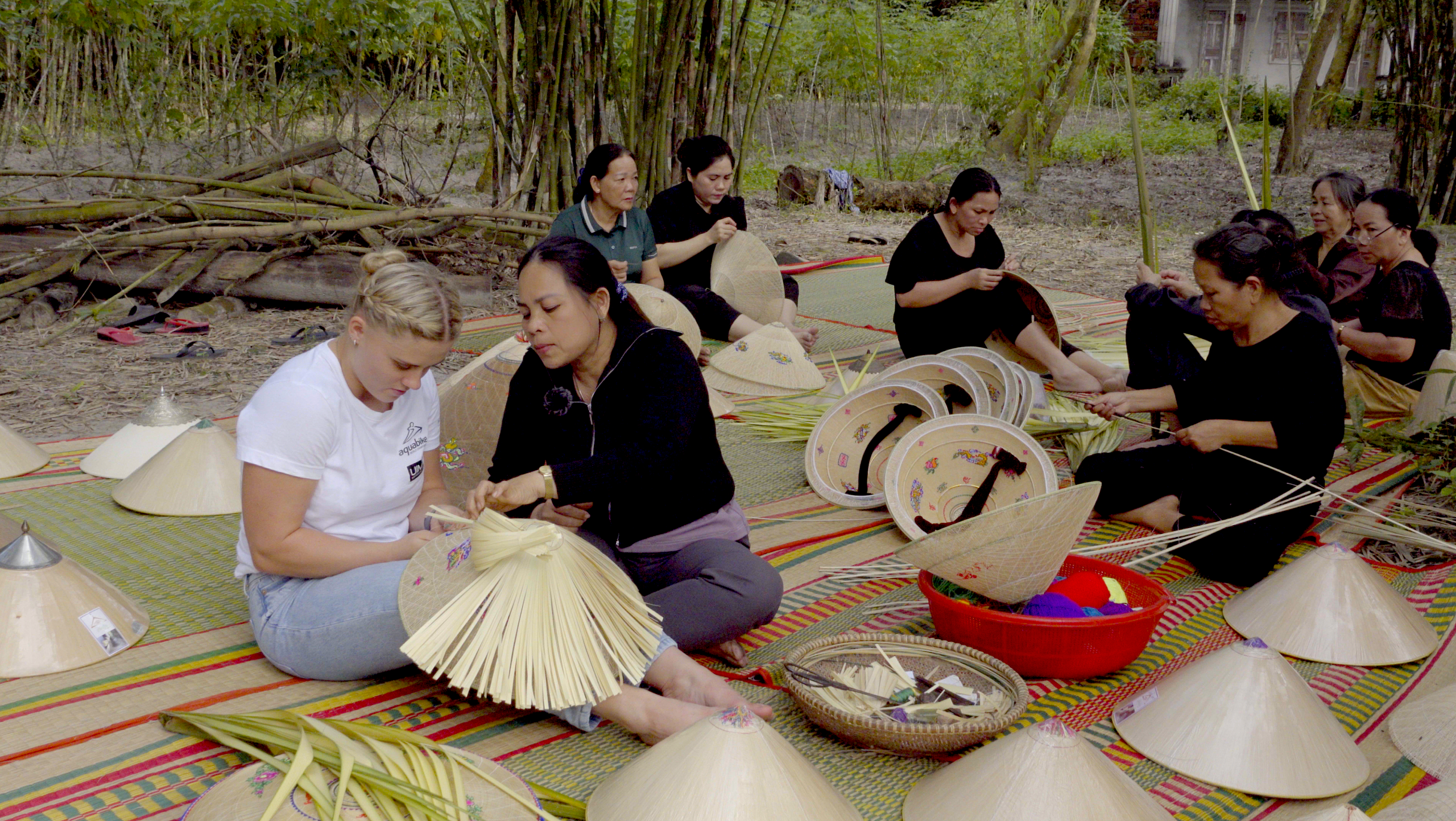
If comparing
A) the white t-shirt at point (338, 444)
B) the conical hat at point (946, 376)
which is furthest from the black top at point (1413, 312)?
the white t-shirt at point (338, 444)

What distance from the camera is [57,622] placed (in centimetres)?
216

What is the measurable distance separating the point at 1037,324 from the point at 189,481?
2907mm

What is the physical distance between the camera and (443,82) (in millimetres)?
10125

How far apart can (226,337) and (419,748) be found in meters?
3.78

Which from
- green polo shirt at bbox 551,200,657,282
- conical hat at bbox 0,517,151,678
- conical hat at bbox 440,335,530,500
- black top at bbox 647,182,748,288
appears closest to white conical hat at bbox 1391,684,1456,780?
conical hat at bbox 440,335,530,500

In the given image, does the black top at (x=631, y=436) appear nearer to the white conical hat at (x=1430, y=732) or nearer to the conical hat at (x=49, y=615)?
the conical hat at (x=49, y=615)

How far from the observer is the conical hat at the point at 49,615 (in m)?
2.11

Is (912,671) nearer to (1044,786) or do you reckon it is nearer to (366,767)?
(1044,786)

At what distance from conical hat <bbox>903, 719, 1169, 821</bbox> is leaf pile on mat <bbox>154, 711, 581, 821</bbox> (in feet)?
1.97

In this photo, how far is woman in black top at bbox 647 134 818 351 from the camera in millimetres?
4715

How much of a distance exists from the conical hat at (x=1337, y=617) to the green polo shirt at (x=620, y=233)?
266cm

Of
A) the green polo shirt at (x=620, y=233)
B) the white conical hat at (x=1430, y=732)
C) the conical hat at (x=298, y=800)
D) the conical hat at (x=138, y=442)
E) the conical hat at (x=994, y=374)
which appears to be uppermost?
the green polo shirt at (x=620, y=233)

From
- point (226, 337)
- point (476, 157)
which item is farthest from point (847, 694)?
point (476, 157)

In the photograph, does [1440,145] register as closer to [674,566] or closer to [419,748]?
[674,566]
